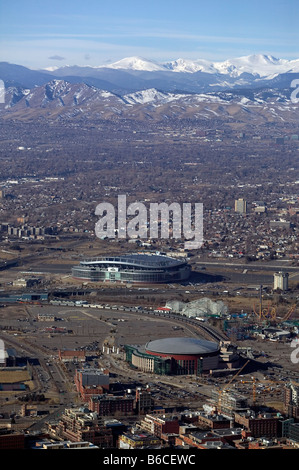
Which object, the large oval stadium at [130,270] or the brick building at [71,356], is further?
the large oval stadium at [130,270]

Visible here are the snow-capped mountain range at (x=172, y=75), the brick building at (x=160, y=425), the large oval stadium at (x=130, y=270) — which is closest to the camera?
the brick building at (x=160, y=425)

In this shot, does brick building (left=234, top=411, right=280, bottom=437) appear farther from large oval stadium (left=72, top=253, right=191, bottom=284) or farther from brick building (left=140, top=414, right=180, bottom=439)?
large oval stadium (left=72, top=253, right=191, bottom=284)

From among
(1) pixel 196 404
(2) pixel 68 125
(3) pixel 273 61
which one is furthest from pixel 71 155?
(3) pixel 273 61

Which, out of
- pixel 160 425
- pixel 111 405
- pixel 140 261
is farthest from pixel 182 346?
pixel 140 261

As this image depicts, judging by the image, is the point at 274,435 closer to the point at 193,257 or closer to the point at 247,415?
the point at 247,415

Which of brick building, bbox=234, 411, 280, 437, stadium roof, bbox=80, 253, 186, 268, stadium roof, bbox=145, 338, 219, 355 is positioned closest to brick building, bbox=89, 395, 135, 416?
brick building, bbox=234, 411, 280, 437

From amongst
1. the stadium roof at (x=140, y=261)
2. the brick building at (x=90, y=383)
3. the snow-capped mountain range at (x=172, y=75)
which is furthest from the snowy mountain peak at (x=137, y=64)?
the brick building at (x=90, y=383)

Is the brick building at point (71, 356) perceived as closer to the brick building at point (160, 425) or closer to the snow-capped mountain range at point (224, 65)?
the brick building at point (160, 425)
